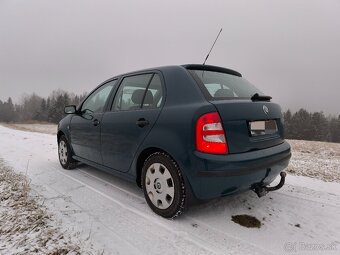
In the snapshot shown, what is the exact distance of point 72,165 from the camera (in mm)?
4789

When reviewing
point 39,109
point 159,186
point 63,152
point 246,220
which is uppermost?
point 39,109

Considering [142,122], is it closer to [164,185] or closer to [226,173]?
[164,185]

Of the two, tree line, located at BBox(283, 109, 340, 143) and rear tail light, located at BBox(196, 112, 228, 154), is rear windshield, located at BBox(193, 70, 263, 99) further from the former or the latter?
tree line, located at BBox(283, 109, 340, 143)

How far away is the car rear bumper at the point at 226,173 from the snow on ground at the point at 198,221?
43 centimetres

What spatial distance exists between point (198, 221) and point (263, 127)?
4.12ft

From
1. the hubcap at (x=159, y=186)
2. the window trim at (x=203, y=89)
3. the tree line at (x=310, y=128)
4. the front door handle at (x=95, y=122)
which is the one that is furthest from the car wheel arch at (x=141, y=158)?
the tree line at (x=310, y=128)

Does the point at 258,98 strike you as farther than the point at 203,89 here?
Yes

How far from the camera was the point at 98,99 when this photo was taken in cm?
407

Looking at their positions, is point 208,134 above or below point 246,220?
above

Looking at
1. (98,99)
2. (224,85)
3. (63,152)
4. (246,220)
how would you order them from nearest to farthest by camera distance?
(246,220), (224,85), (98,99), (63,152)

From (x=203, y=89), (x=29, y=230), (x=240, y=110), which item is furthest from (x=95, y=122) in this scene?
(x=240, y=110)

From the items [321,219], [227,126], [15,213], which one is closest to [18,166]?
[15,213]

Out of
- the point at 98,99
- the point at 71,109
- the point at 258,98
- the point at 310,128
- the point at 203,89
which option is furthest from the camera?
the point at 310,128

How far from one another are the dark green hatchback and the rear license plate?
0.03 feet
